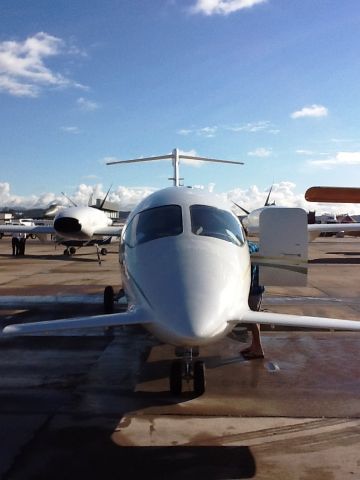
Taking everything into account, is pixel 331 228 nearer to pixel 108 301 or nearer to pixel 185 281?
pixel 108 301

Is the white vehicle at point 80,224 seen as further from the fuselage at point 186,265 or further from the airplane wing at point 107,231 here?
the fuselage at point 186,265

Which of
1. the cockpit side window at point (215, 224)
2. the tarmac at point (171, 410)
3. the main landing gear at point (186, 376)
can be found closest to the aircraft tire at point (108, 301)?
the tarmac at point (171, 410)

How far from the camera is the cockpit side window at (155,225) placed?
6363 mm

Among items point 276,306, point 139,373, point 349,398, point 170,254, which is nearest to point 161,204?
point 170,254

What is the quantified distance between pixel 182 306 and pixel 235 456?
1.48 metres

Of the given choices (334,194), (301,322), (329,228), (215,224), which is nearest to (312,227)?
(329,228)

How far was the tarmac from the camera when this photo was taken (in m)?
4.20

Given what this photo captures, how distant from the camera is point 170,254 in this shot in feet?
18.8

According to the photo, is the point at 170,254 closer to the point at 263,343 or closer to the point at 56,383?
the point at 56,383

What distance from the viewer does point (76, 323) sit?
464cm

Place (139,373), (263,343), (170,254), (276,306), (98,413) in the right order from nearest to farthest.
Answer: (98,413) < (170,254) < (139,373) < (263,343) < (276,306)

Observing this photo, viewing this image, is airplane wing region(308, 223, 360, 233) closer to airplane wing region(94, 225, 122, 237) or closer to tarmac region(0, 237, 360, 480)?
tarmac region(0, 237, 360, 480)

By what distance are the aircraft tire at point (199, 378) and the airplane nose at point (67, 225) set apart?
7.50 m

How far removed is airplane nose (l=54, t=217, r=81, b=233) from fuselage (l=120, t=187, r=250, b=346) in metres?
5.06
